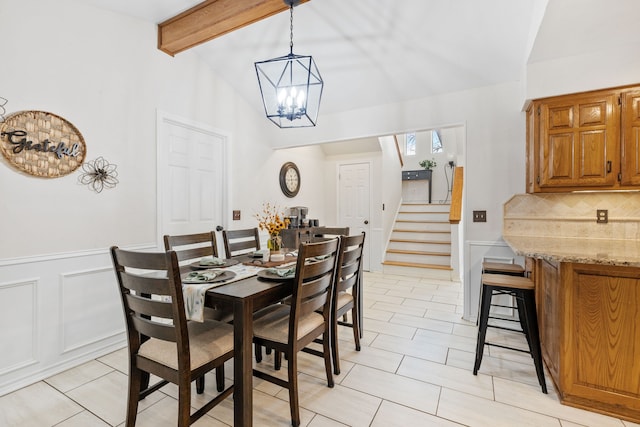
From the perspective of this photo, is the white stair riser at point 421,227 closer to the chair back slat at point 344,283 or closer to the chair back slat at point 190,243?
the chair back slat at point 344,283

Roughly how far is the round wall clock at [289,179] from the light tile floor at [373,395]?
277 cm

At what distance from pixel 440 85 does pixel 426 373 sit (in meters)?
2.78

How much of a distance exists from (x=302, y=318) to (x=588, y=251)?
2.00m

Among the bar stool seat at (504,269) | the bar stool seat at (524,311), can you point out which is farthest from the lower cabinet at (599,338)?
the bar stool seat at (504,269)

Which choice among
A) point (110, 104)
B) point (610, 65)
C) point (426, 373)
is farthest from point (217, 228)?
point (610, 65)

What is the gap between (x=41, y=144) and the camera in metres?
2.14

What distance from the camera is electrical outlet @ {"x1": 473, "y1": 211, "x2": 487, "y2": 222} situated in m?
3.08

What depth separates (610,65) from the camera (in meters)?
2.36

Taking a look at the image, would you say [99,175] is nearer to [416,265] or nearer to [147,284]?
[147,284]

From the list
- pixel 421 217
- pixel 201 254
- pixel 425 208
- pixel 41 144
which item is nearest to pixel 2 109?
pixel 41 144

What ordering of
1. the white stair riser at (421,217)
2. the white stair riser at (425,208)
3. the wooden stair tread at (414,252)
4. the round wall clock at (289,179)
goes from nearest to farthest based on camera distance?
the round wall clock at (289,179) → the wooden stair tread at (414,252) → the white stair riser at (421,217) → the white stair riser at (425,208)

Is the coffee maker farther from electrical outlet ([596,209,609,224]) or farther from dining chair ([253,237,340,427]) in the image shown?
electrical outlet ([596,209,609,224])

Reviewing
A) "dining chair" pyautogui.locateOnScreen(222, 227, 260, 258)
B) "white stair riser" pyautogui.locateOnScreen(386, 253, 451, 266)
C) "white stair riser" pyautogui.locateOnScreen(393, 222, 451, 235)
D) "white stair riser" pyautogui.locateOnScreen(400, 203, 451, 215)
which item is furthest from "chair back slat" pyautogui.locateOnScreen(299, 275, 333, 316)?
"white stair riser" pyautogui.locateOnScreen(400, 203, 451, 215)

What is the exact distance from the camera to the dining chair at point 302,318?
164 cm
